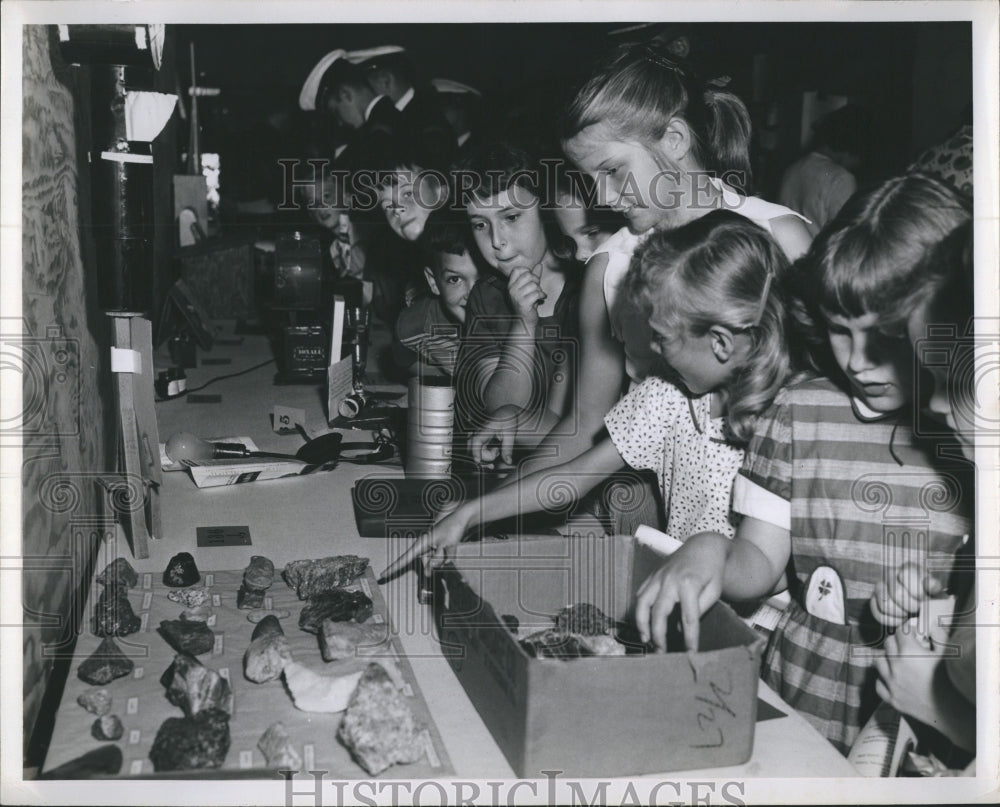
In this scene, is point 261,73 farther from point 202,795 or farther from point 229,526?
point 202,795

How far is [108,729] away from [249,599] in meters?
0.34

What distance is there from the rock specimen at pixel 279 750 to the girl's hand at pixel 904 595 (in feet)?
2.24

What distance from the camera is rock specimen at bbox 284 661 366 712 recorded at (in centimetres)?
111

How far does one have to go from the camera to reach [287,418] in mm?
2418

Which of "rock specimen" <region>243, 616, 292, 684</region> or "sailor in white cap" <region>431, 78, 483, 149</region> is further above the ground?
"sailor in white cap" <region>431, 78, 483, 149</region>

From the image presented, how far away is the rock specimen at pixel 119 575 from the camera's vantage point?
143 cm

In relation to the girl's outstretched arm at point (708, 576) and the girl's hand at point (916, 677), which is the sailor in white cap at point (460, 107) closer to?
the girl's outstretched arm at point (708, 576)

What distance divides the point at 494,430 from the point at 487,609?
0.89m

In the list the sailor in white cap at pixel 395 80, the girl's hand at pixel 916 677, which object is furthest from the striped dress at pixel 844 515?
the sailor in white cap at pixel 395 80

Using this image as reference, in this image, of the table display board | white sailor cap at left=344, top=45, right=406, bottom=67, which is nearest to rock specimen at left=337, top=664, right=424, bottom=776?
the table display board

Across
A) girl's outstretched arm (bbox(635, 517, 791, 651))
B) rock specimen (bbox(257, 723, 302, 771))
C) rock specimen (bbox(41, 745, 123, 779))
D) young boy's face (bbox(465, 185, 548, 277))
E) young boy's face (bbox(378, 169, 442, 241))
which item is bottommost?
rock specimen (bbox(41, 745, 123, 779))

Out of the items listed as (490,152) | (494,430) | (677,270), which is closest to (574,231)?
(490,152)

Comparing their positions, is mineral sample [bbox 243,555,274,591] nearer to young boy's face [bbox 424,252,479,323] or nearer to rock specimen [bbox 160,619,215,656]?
rock specimen [bbox 160,619,215,656]

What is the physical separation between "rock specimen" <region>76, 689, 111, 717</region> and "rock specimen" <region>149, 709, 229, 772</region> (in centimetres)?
10
